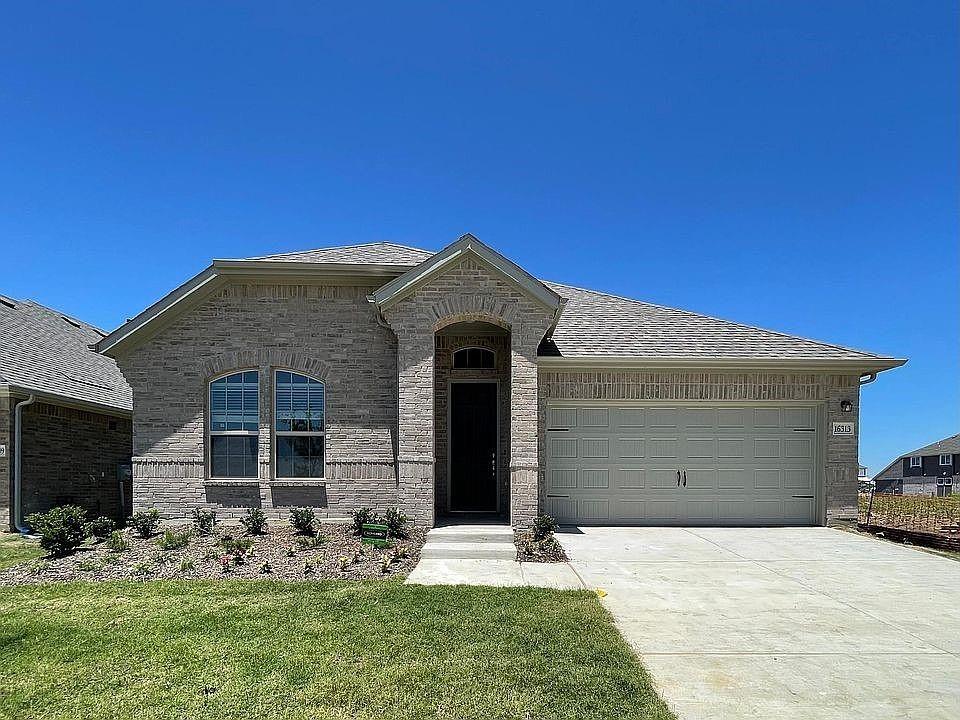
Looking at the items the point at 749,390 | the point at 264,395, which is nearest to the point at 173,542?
the point at 264,395

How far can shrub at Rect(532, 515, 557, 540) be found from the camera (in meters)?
9.19

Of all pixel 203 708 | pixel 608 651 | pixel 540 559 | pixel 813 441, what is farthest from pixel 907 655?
pixel 813 441

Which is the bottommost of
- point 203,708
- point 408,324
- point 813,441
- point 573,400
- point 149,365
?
point 203,708

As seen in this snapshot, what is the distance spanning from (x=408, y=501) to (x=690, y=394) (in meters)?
5.95

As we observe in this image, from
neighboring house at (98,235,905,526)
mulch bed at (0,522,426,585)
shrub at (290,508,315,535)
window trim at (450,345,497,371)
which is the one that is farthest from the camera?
window trim at (450,345,497,371)

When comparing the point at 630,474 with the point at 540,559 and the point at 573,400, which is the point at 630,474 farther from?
the point at 540,559

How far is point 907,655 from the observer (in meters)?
4.84

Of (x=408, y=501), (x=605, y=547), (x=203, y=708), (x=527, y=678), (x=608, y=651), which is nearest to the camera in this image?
(x=203, y=708)

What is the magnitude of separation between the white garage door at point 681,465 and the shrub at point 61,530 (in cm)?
791

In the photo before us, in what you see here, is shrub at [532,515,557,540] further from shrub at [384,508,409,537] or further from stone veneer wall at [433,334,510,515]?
shrub at [384,508,409,537]

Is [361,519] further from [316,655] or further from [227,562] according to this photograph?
[316,655]

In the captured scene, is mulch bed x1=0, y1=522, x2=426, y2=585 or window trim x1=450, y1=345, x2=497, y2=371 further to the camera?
window trim x1=450, y1=345, x2=497, y2=371

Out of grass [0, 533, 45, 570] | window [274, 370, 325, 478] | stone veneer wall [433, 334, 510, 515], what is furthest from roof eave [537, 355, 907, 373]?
grass [0, 533, 45, 570]

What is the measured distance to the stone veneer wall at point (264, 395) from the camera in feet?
35.1
